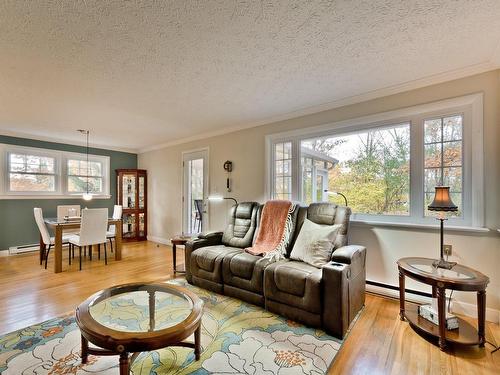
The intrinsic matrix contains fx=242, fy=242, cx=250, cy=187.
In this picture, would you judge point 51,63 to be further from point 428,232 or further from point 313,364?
point 428,232

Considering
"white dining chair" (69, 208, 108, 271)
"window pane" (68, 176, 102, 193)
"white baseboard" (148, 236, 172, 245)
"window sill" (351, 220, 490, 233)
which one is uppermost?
"window pane" (68, 176, 102, 193)

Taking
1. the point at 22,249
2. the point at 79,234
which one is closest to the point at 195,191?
the point at 79,234

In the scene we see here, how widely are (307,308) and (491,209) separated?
6.32 ft

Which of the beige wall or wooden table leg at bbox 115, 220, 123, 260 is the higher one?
the beige wall

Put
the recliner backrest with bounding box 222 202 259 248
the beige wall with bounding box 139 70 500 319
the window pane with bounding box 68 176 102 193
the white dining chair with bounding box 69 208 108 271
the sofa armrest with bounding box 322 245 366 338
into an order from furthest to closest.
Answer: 1. the window pane with bounding box 68 176 102 193
2. the white dining chair with bounding box 69 208 108 271
3. the recliner backrest with bounding box 222 202 259 248
4. the beige wall with bounding box 139 70 500 319
5. the sofa armrest with bounding box 322 245 366 338

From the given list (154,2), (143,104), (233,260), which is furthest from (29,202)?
(154,2)

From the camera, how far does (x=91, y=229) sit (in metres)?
4.04

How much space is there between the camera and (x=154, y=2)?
4.93 feet

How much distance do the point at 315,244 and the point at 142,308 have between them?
180 cm

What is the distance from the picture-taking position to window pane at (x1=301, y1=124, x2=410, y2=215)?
2.78 m

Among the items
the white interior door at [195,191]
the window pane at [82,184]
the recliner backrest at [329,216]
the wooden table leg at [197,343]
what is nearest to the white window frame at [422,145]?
the recliner backrest at [329,216]

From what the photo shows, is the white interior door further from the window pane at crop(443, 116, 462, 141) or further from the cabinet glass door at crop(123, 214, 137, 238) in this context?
the window pane at crop(443, 116, 462, 141)

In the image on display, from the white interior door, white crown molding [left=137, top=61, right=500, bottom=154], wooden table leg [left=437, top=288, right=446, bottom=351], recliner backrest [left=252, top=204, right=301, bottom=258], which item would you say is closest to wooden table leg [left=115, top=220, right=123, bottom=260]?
the white interior door

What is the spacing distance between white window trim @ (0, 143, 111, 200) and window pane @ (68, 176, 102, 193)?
0.31 feet
